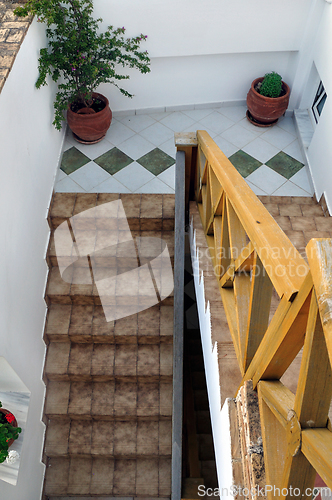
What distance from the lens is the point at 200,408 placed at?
4.87m

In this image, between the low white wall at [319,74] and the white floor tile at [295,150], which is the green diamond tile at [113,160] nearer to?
the white floor tile at [295,150]

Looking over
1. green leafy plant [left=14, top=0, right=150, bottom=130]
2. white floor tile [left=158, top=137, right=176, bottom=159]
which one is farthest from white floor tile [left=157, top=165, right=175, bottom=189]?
green leafy plant [left=14, top=0, right=150, bottom=130]

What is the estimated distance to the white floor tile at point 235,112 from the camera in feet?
17.4

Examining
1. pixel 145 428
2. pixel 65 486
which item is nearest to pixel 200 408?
pixel 145 428

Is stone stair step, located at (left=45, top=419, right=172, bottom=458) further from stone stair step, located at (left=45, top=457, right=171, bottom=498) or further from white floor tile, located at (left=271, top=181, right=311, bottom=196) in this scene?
white floor tile, located at (left=271, top=181, right=311, bottom=196)

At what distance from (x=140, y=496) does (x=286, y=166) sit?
4027 millimetres

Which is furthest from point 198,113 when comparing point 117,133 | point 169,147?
point 117,133

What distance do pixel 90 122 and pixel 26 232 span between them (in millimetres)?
1786

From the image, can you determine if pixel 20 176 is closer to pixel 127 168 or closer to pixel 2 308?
pixel 2 308

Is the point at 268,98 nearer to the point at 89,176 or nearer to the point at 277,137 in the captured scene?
the point at 277,137

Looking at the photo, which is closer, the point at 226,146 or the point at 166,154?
the point at 166,154

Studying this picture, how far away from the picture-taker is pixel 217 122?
5270 mm

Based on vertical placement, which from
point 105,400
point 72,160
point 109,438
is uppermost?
point 72,160

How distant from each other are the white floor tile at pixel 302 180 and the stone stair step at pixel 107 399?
2.73 metres
